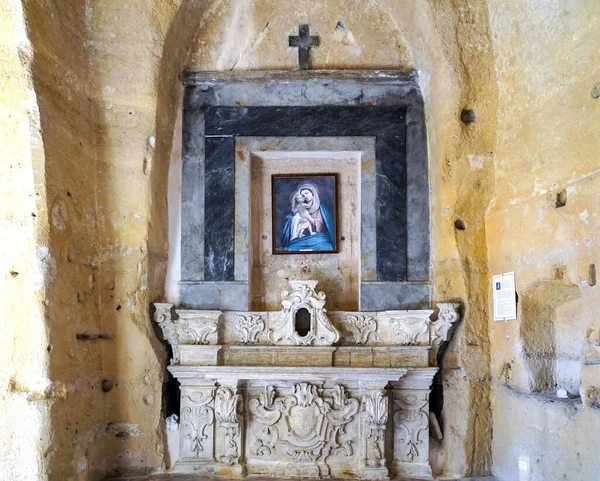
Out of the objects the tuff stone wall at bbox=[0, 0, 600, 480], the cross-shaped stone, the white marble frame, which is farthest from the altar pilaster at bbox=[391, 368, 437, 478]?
the cross-shaped stone

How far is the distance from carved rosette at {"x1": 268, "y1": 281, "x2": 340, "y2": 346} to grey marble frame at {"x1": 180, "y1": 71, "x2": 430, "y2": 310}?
421 millimetres

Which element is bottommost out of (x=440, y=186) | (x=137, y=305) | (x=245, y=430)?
(x=245, y=430)

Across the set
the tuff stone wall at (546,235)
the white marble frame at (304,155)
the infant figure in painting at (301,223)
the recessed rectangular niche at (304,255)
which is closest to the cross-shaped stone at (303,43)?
the white marble frame at (304,155)

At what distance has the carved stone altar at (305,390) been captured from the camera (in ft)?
15.0

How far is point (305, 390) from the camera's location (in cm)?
463

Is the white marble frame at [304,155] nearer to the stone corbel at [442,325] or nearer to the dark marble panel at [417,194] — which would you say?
the dark marble panel at [417,194]

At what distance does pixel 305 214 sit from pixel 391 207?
0.86 metres

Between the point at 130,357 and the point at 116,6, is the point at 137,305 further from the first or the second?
the point at 116,6

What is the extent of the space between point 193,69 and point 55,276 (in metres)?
2.49

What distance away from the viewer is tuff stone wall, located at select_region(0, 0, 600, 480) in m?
3.73

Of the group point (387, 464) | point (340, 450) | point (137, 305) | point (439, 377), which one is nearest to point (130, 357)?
point (137, 305)

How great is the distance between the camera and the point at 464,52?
15.4 feet

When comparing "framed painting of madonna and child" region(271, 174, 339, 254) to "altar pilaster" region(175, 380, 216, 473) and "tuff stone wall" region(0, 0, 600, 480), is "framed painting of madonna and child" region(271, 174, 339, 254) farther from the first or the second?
"altar pilaster" region(175, 380, 216, 473)

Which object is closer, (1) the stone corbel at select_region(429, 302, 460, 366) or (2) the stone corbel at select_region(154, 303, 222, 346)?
(1) the stone corbel at select_region(429, 302, 460, 366)
